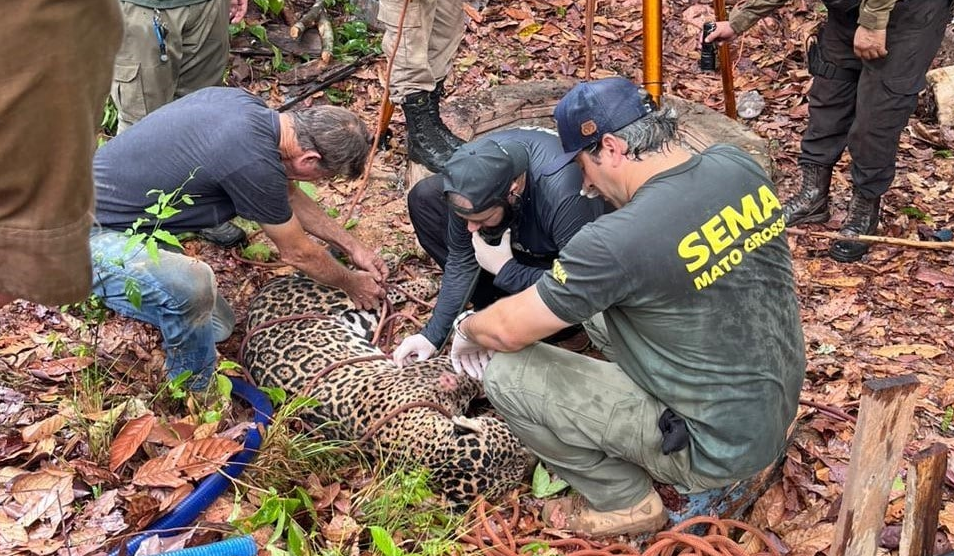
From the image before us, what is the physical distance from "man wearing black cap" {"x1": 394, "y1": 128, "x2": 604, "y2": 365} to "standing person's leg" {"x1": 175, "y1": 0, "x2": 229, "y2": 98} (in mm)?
2106

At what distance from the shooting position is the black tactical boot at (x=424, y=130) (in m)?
6.05

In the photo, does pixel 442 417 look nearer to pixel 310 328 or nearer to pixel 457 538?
pixel 457 538

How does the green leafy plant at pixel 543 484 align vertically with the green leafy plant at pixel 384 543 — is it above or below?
below

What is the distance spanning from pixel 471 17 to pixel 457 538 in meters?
6.04

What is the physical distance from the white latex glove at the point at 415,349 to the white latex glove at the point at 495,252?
0.61 m

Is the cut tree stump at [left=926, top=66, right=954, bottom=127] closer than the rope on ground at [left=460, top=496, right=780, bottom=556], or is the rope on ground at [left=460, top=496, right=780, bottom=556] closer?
the rope on ground at [left=460, top=496, right=780, bottom=556]

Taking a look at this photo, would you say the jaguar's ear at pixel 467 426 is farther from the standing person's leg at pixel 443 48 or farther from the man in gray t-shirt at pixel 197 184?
the standing person's leg at pixel 443 48

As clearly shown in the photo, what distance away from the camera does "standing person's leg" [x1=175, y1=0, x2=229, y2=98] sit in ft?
18.5

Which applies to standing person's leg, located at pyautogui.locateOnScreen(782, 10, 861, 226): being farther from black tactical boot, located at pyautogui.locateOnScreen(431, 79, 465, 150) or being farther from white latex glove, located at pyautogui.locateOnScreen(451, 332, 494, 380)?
white latex glove, located at pyautogui.locateOnScreen(451, 332, 494, 380)

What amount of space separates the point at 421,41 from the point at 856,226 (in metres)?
3.13

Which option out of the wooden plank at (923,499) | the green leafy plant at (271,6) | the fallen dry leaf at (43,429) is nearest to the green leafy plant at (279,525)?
the fallen dry leaf at (43,429)

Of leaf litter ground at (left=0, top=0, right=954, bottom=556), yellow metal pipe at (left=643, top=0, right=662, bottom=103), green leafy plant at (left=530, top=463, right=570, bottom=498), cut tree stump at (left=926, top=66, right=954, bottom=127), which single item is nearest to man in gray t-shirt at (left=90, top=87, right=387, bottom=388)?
leaf litter ground at (left=0, top=0, right=954, bottom=556)

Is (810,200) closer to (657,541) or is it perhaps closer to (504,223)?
(504,223)

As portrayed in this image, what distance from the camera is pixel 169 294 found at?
4.25 metres
